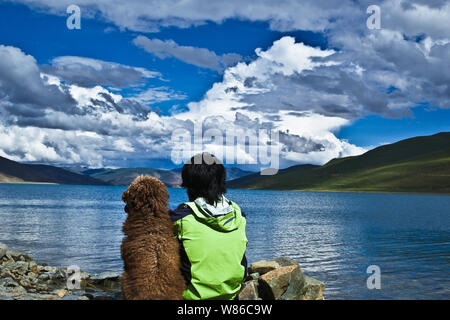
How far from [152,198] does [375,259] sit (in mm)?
27645

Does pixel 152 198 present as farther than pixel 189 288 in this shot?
No

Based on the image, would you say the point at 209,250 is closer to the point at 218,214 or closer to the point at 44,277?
the point at 218,214

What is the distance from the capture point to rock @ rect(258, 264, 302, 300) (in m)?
11.8

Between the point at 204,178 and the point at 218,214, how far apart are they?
20.1 inches

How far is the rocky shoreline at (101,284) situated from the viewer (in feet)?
39.3

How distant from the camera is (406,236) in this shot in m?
44.9

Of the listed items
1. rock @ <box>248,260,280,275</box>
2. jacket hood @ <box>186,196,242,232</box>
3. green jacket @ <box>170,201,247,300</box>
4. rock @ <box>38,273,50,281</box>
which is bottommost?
rock @ <box>38,273,50,281</box>

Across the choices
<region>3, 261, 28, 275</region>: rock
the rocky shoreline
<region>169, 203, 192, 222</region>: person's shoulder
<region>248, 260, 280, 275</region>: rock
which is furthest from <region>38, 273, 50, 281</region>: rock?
<region>169, 203, 192, 222</region>: person's shoulder

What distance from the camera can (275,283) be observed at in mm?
11914

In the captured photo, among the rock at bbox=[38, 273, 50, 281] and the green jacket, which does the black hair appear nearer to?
the green jacket

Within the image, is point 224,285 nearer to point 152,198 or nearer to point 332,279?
point 152,198

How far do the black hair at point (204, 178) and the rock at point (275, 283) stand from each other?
24.4 ft
